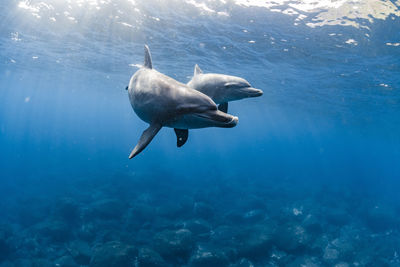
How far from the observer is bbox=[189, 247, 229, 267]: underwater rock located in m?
10.8

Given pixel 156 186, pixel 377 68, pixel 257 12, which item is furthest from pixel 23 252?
pixel 377 68

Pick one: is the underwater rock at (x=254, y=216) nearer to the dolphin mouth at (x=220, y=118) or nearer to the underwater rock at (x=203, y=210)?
the underwater rock at (x=203, y=210)

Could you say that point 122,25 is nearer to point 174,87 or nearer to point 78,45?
point 78,45

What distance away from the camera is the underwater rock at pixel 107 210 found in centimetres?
1588

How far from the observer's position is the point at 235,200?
2131 centimetres

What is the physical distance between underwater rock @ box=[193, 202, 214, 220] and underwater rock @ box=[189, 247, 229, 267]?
566 cm

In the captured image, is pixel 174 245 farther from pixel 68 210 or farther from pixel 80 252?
pixel 68 210

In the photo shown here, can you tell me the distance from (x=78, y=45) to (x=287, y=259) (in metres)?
21.5

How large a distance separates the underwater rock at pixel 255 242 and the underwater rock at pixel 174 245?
2729 millimetres

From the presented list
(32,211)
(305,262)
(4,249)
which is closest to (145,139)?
(305,262)

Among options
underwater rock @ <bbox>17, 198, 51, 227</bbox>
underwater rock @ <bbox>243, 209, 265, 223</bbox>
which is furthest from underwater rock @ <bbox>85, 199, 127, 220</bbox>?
underwater rock @ <bbox>243, 209, 265, 223</bbox>

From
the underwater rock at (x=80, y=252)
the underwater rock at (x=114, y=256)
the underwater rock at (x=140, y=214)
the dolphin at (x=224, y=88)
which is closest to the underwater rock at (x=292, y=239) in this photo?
the underwater rock at (x=114, y=256)

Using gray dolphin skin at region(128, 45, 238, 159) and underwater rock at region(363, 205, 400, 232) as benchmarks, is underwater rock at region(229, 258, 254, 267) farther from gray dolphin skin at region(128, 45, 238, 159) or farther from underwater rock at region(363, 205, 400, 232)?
underwater rock at region(363, 205, 400, 232)

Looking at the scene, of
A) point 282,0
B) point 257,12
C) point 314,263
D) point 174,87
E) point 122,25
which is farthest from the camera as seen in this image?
point 122,25
